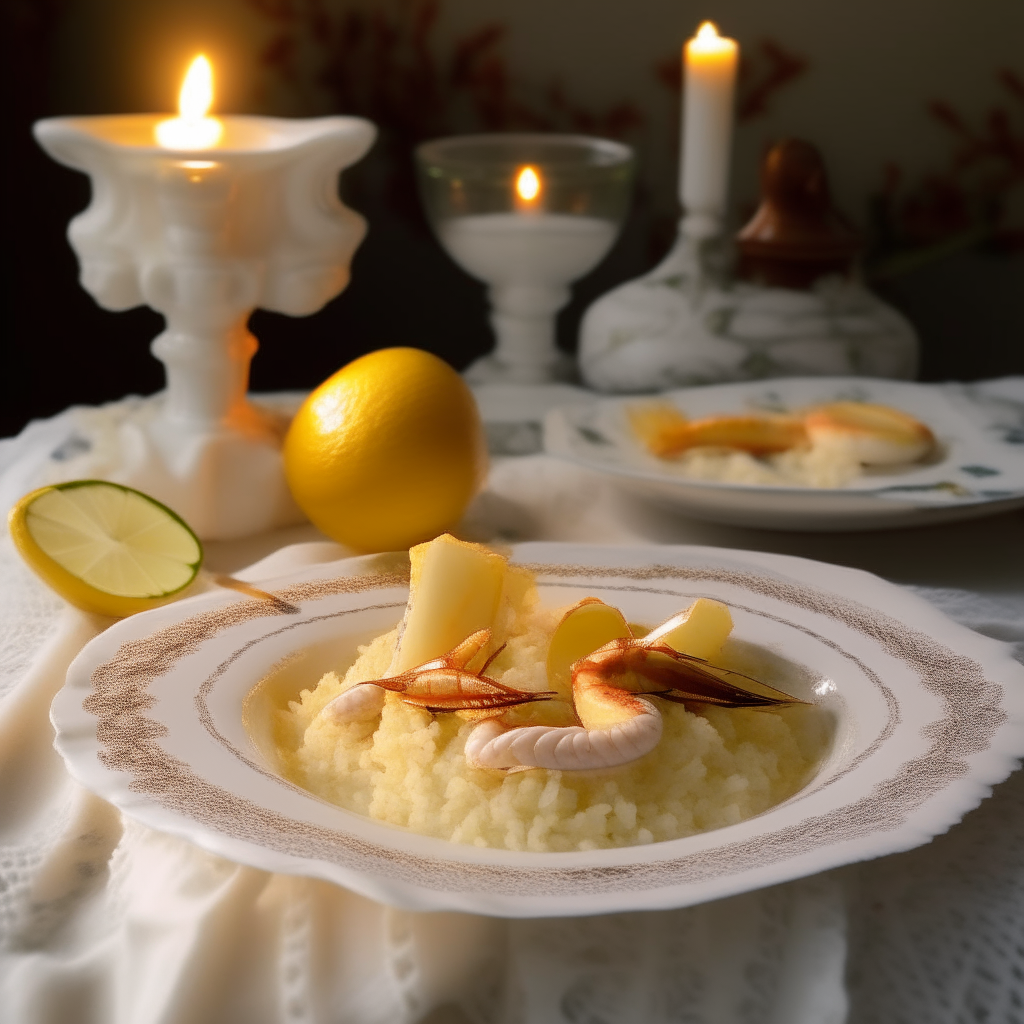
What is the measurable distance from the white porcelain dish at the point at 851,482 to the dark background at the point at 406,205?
2.46 ft

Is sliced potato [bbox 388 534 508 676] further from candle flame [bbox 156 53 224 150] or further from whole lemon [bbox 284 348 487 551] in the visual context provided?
candle flame [bbox 156 53 224 150]

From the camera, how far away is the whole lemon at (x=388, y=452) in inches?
32.9

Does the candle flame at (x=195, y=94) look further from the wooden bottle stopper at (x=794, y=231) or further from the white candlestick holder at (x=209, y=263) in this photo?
the wooden bottle stopper at (x=794, y=231)

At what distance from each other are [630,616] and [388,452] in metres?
0.21

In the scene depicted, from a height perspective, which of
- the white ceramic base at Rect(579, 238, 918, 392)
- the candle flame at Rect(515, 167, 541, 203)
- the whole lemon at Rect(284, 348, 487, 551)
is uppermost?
the candle flame at Rect(515, 167, 541, 203)

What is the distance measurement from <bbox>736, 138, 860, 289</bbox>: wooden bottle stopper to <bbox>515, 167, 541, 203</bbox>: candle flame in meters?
0.22

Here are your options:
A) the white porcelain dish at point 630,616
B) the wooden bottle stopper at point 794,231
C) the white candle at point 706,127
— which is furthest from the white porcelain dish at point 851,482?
the white candle at point 706,127

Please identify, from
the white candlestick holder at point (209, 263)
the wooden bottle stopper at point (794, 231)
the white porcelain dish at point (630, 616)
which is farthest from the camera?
the wooden bottle stopper at point (794, 231)

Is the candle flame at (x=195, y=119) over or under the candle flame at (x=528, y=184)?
over

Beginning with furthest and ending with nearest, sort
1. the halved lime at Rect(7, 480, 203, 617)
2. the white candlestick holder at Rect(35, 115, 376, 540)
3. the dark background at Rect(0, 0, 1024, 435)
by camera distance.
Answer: the dark background at Rect(0, 0, 1024, 435), the white candlestick holder at Rect(35, 115, 376, 540), the halved lime at Rect(7, 480, 203, 617)

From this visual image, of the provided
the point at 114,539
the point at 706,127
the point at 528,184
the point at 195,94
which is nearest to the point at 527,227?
the point at 528,184

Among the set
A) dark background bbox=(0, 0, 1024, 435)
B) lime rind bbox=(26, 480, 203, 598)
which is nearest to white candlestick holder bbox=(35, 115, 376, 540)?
lime rind bbox=(26, 480, 203, 598)

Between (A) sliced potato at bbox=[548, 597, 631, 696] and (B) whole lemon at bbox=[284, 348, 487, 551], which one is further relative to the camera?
(B) whole lemon at bbox=[284, 348, 487, 551]

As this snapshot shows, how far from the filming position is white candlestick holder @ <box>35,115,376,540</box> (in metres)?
0.92
